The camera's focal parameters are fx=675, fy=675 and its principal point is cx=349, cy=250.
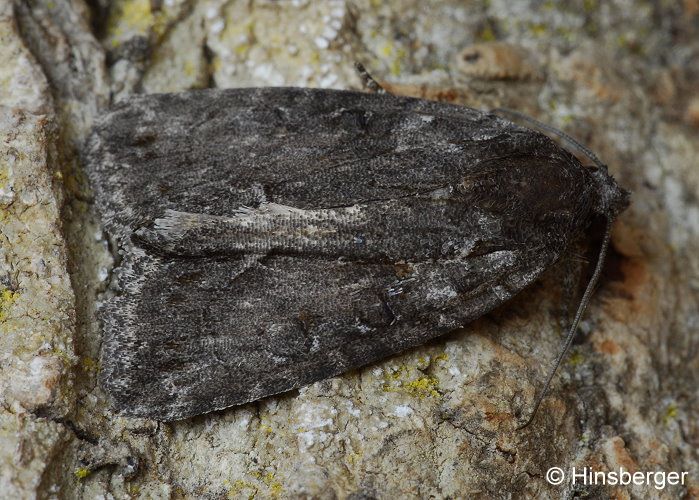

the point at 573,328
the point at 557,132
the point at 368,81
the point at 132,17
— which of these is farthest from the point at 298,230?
the point at 132,17

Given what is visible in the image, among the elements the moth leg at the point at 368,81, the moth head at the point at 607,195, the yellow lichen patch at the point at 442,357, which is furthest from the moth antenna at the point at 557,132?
the yellow lichen patch at the point at 442,357

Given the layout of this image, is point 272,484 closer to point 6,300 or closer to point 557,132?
point 6,300

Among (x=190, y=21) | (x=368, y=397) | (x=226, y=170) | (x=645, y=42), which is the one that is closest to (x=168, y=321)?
(x=226, y=170)

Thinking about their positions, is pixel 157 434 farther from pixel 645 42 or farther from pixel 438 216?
pixel 645 42

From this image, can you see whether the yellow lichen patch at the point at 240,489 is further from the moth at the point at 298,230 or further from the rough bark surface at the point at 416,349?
the moth at the point at 298,230

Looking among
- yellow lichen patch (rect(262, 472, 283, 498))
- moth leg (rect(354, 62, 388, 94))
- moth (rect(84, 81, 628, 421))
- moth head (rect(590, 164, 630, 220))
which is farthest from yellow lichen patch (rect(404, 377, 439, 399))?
moth leg (rect(354, 62, 388, 94))

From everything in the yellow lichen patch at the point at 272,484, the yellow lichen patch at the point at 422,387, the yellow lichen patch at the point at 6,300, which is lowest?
the yellow lichen patch at the point at 272,484

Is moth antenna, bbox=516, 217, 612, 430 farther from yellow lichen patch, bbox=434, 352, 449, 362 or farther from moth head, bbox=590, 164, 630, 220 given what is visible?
yellow lichen patch, bbox=434, 352, 449, 362
